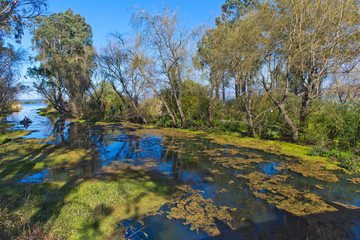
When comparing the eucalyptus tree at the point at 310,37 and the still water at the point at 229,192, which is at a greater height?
the eucalyptus tree at the point at 310,37

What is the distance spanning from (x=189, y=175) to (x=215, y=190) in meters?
1.24

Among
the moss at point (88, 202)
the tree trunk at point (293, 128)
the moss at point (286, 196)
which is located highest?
the tree trunk at point (293, 128)

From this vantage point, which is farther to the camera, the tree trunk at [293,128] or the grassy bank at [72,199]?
the tree trunk at [293,128]

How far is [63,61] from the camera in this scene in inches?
937

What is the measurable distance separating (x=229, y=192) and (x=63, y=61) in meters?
25.2

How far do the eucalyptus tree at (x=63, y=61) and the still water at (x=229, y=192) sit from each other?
574 inches

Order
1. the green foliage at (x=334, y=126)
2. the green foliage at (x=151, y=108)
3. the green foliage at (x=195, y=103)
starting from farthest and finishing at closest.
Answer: the green foliage at (x=151, y=108) → the green foliage at (x=195, y=103) → the green foliage at (x=334, y=126)

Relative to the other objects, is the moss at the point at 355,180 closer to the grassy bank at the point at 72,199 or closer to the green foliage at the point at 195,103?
the grassy bank at the point at 72,199

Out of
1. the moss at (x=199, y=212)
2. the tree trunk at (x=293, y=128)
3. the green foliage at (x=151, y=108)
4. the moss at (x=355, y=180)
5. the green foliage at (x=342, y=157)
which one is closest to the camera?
the moss at (x=199, y=212)

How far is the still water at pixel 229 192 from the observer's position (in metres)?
3.69

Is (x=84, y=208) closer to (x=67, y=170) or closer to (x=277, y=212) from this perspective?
(x=67, y=170)

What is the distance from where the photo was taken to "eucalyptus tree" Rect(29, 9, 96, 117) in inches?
879

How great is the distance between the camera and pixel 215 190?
17.4 feet

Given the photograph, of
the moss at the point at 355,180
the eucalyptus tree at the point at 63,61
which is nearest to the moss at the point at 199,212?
the moss at the point at 355,180
